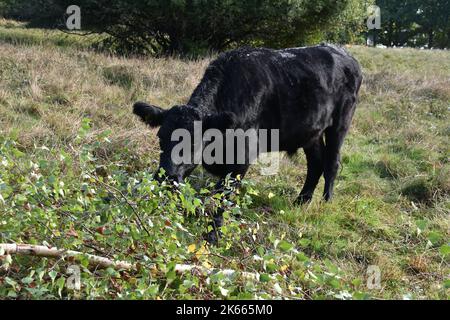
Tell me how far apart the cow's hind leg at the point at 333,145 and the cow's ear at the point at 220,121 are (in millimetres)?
2034

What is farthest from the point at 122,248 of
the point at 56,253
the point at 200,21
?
the point at 200,21

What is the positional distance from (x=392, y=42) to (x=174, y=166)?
4836 cm

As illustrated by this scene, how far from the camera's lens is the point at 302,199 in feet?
20.2

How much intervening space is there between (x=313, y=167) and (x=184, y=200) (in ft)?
11.1

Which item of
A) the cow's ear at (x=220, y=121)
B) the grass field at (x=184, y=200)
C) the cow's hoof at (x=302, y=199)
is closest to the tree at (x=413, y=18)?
the grass field at (x=184, y=200)

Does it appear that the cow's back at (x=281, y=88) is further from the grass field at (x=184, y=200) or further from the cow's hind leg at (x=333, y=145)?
the grass field at (x=184, y=200)

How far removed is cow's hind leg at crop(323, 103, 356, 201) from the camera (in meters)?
6.39

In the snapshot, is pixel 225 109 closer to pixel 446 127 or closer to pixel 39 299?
pixel 39 299

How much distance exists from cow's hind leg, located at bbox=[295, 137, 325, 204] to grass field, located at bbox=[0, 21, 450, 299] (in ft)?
0.97

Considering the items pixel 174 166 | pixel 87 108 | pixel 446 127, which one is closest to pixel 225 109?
pixel 174 166

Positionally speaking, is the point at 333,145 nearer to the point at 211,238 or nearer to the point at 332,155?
the point at 332,155

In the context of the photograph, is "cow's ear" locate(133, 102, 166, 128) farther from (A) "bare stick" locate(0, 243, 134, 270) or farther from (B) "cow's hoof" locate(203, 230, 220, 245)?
(A) "bare stick" locate(0, 243, 134, 270)

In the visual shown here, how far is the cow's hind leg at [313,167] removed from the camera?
20.8 ft

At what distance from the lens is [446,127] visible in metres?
9.34
